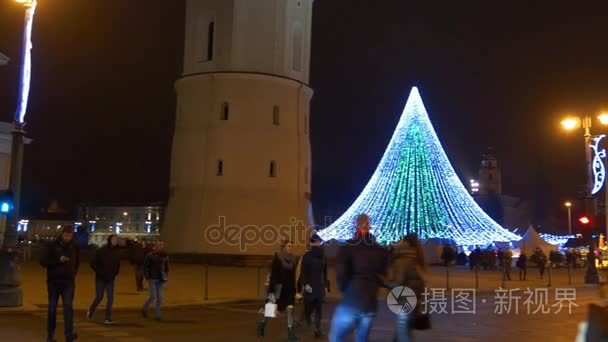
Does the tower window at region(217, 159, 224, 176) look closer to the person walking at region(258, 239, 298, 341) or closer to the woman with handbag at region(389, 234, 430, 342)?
the person walking at region(258, 239, 298, 341)

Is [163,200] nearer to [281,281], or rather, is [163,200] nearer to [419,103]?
[419,103]

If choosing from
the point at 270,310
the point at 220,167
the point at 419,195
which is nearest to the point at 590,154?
the point at 419,195

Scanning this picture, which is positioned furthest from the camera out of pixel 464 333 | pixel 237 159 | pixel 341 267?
pixel 237 159

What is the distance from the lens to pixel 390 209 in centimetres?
4712

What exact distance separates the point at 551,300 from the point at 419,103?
2453cm

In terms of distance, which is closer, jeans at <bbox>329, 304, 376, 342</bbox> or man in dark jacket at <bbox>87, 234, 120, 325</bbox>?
jeans at <bbox>329, 304, 376, 342</bbox>

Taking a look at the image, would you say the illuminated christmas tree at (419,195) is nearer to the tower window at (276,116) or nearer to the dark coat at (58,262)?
the tower window at (276,116)

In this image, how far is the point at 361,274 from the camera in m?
8.51

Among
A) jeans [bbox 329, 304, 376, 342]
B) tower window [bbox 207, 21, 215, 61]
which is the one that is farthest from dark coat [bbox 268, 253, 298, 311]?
tower window [bbox 207, 21, 215, 61]

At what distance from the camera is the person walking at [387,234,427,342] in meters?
9.44

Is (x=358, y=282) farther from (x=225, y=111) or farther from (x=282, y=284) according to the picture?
(x=225, y=111)

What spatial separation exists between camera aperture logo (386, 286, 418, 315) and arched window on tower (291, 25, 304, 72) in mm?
39110

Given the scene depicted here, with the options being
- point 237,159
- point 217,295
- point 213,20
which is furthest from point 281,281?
point 213,20

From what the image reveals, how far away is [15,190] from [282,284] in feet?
28.0
